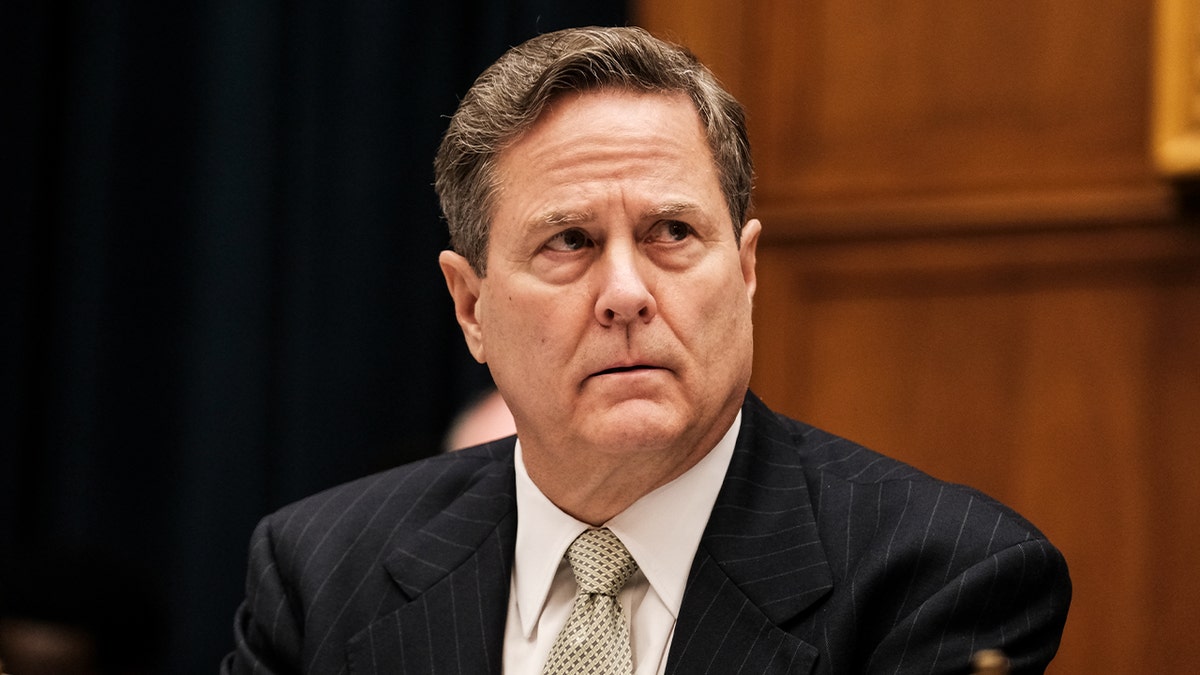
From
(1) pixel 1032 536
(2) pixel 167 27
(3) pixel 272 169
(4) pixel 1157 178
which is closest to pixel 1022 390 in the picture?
(4) pixel 1157 178

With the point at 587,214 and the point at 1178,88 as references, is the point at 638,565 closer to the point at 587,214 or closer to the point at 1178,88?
the point at 587,214

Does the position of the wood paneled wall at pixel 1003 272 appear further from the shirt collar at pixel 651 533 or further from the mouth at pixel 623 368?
the mouth at pixel 623 368

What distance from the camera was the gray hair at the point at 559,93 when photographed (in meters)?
2.05

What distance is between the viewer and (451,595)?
6.73ft

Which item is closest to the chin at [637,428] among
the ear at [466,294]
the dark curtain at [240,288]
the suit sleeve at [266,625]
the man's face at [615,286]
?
the man's face at [615,286]

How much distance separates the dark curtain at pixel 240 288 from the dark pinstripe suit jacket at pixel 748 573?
1.55m

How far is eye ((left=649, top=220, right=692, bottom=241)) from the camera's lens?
6.48 ft

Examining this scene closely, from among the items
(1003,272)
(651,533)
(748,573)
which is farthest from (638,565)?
(1003,272)

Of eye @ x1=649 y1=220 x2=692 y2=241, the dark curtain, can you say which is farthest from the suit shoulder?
the dark curtain

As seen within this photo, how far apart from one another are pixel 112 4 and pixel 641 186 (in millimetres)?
2538

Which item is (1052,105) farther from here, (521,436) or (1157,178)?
(521,436)

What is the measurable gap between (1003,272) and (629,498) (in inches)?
53.2

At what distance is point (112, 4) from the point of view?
13.1 feet

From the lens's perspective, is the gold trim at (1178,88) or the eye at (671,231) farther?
the gold trim at (1178,88)
